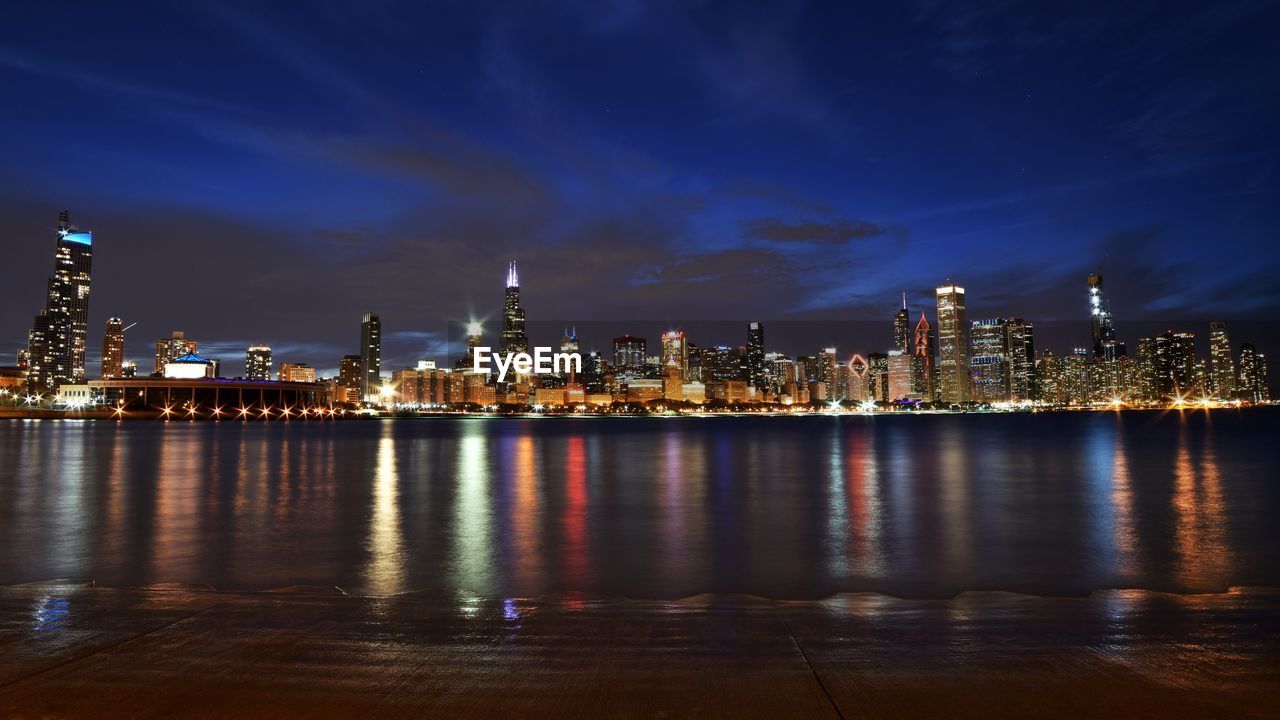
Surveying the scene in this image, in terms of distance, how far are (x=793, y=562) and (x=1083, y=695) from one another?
11.8 m

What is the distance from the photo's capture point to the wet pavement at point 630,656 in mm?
6344

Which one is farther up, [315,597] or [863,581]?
[315,597]

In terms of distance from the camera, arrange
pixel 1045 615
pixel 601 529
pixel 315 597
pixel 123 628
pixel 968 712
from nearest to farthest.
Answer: pixel 968 712, pixel 123 628, pixel 1045 615, pixel 315 597, pixel 601 529

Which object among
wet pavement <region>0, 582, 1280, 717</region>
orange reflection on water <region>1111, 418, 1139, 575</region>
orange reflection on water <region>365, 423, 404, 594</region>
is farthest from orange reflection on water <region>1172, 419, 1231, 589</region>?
orange reflection on water <region>365, 423, 404, 594</region>

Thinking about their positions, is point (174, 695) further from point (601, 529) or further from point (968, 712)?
point (601, 529)

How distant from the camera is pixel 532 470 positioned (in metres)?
49.7

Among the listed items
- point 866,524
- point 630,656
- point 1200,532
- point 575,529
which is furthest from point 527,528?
point 1200,532

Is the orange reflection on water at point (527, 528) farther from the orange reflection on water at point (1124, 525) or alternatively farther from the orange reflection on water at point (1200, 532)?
the orange reflection on water at point (1200, 532)

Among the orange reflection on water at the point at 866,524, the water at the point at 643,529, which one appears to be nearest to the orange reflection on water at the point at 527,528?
the water at the point at 643,529

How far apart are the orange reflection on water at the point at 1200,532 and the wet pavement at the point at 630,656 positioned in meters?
7.50

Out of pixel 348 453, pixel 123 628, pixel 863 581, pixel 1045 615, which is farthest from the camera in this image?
pixel 348 453

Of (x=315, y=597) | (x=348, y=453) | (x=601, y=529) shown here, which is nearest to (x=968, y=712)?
(x=315, y=597)

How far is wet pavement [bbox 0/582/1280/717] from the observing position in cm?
634

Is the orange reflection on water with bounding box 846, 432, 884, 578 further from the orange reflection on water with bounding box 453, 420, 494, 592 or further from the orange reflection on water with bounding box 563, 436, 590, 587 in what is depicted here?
the orange reflection on water with bounding box 453, 420, 494, 592
